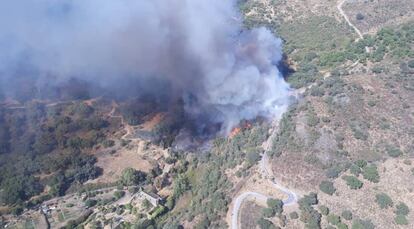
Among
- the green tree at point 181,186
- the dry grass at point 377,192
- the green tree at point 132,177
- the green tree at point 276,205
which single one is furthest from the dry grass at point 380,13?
the green tree at point 132,177

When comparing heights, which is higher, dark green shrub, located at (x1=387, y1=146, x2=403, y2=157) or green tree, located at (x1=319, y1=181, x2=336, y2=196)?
dark green shrub, located at (x1=387, y1=146, x2=403, y2=157)

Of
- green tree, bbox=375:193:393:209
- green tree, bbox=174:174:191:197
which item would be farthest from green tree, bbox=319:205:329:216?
green tree, bbox=174:174:191:197

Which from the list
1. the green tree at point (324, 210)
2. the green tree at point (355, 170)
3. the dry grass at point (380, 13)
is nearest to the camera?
the green tree at point (324, 210)

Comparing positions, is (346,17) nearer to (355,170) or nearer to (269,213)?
(355,170)

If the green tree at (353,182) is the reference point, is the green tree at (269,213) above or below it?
below

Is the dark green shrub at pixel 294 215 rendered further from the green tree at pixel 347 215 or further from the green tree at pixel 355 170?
Result: the green tree at pixel 355 170

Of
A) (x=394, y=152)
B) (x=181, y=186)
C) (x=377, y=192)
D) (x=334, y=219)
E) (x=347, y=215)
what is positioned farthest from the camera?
(x=181, y=186)

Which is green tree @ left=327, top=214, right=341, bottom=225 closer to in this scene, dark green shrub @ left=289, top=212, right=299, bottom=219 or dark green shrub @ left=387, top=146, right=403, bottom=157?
dark green shrub @ left=289, top=212, right=299, bottom=219

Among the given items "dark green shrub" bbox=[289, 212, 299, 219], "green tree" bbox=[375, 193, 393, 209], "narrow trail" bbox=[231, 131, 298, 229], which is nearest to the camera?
"dark green shrub" bbox=[289, 212, 299, 219]

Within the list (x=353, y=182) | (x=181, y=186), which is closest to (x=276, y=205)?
(x=353, y=182)

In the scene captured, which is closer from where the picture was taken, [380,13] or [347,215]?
[347,215]

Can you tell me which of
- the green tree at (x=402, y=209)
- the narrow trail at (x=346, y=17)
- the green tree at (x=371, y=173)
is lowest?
the green tree at (x=402, y=209)
